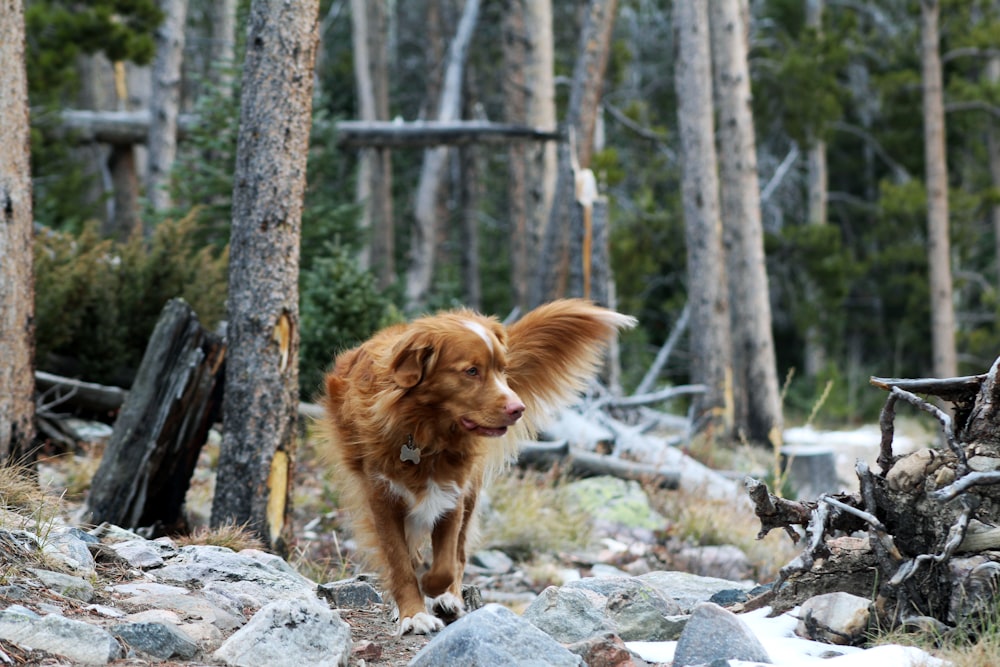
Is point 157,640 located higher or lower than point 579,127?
lower

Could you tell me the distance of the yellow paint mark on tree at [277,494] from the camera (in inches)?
248

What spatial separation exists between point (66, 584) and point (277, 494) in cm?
228

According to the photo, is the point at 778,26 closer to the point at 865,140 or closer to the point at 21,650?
the point at 865,140

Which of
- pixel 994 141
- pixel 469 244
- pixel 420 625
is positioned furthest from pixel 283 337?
pixel 994 141

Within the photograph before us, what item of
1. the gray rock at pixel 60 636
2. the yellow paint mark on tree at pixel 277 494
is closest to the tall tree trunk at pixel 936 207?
the yellow paint mark on tree at pixel 277 494

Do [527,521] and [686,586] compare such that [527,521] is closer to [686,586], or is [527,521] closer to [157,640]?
[686,586]

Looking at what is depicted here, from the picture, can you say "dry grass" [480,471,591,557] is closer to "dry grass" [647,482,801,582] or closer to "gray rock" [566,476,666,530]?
"gray rock" [566,476,666,530]

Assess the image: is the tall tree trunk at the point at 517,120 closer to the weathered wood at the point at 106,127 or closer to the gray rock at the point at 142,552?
the weathered wood at the point at 106,127

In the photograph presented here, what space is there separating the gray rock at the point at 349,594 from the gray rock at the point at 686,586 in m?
1.46

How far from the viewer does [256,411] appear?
6.20 meters

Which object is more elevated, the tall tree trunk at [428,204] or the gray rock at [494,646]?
the tall tree trunk at [428,204]

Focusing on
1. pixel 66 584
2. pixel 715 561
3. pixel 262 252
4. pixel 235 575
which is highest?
pixel 262 252

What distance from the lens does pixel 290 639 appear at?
3848 mm

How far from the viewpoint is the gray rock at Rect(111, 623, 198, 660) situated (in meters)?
3.75
